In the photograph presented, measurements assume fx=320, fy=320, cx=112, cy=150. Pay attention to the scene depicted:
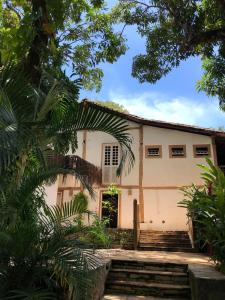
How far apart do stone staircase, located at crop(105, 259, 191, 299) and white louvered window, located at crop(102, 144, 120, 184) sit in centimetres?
979

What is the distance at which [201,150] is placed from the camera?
53.6 ft

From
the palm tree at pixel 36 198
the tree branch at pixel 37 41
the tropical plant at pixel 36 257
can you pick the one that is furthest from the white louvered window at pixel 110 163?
the tropical plant at pixel 36 257

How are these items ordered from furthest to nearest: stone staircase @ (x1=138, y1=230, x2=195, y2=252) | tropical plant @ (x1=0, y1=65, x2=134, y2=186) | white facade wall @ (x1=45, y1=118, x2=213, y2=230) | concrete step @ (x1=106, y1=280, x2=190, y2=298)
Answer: white facade wall @ (x1=45, y1=118, x2=213, y2=230) → stone staircase @ (x1=138, y1=230, x2=195, y2=252) → concrete step @ (x1=106, y1=280, x2=190, y2=298) → tropical plant @ (x1=0, y1=65, x2=134, y2=186)

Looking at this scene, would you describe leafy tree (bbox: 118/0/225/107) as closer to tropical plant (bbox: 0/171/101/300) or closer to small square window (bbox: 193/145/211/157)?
small square window (bbox: 193/145/211/157)

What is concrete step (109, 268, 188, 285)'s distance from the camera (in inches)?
250

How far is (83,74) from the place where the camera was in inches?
442

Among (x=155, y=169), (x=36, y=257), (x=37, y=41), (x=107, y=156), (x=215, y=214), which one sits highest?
(x=107, y=156)

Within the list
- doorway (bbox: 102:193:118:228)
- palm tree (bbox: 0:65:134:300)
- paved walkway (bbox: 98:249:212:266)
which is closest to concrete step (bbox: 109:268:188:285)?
paved walkway (bbox: 98:249:212:266)

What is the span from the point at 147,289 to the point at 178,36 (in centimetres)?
729

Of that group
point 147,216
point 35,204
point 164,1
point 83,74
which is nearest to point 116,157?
point 147,216

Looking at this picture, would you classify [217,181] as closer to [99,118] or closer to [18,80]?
[99,118]

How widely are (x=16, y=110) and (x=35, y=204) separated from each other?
1.37 meters

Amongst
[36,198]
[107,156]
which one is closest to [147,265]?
[36,198]

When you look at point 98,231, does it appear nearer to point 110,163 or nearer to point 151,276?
point 151,276
